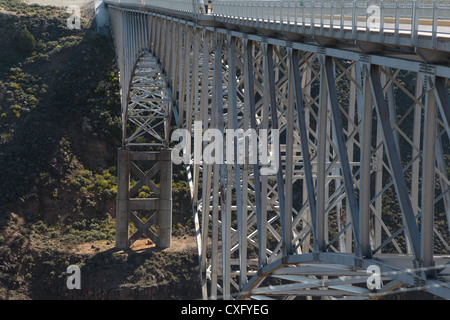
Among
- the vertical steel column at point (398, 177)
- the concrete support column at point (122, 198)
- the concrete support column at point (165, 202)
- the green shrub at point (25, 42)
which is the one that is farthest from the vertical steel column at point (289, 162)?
the green shrub at point (25, 42)

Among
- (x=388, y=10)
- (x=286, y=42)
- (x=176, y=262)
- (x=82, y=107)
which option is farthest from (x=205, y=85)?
(x=82, y=107)

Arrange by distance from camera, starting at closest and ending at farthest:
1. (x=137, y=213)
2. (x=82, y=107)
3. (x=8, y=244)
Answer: (x=8, y=244)
(x=137, y=213)
(x=82, y=107)

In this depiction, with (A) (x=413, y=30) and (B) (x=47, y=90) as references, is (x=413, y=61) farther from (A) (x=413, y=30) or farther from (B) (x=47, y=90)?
(B) (x=47, y=90)

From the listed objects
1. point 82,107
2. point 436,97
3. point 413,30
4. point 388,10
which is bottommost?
point 436,97

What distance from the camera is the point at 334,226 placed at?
4588 cm

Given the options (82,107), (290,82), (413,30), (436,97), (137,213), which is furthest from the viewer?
(82,107)

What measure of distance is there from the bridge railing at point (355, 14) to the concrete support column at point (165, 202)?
23.0 metres

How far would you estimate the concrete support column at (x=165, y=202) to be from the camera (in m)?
44.3

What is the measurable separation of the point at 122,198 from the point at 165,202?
8.03 ft

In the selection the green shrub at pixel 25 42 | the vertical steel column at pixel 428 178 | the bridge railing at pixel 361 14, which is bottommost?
the vertical steel column at pixel 428 178

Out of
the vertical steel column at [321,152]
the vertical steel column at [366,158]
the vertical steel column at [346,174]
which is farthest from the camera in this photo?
the vertical steel column at [321,152]

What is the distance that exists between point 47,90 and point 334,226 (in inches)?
938

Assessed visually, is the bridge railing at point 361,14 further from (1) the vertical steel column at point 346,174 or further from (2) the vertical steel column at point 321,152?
(1) the vertical steel column at point 346,174

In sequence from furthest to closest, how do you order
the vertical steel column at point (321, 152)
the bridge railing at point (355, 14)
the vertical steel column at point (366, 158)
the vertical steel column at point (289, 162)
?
the vertical steel column at point (289, 162) < the vertical steel column at point (321, 152) < the vertical steel column at point (366, 158) < the bridge railing at point (355, 14)
